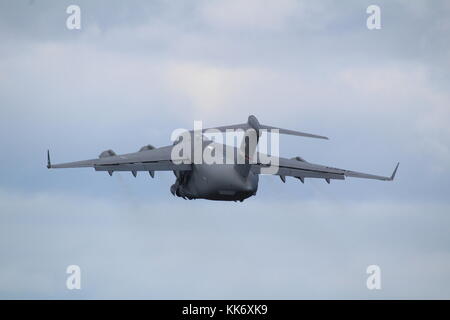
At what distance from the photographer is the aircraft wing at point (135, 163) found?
91.8 meters

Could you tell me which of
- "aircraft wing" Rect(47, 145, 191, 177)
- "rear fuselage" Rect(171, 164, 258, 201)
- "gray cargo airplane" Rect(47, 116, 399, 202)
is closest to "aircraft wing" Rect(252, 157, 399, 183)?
"gray cargo airplane" Rect(47, 116, 399, 202)

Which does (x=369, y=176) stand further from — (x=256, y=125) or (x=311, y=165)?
(x=256, y=125)

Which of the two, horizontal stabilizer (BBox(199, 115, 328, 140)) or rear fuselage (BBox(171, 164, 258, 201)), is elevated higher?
horizontal stabilizer (BBox(199, 115, 328, 140))

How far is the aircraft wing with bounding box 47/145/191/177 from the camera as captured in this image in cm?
9175

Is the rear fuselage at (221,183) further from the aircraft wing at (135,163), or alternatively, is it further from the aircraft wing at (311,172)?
the aircraft wing at (311,172)

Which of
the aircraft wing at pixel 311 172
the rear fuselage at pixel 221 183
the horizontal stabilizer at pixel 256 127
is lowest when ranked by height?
the rear fuselage at pixel 221 183

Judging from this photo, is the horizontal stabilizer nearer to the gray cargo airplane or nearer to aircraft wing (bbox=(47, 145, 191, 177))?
the gray cargo airplane

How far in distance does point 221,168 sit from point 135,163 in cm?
762

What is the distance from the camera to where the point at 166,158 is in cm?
9244

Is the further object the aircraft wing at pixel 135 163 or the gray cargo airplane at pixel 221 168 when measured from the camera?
the aircraft wing at pixel 135 163

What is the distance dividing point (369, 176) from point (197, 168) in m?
14.5

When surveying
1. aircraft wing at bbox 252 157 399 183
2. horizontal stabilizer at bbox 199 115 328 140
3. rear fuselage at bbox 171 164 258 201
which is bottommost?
rear fuselage at bbox 171 164 258 201

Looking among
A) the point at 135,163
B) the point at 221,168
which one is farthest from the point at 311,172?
the point at 135,163

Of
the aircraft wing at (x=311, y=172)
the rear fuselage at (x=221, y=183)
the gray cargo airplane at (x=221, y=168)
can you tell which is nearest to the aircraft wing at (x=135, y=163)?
the gray cargo airplane at (x=221, y=168)
